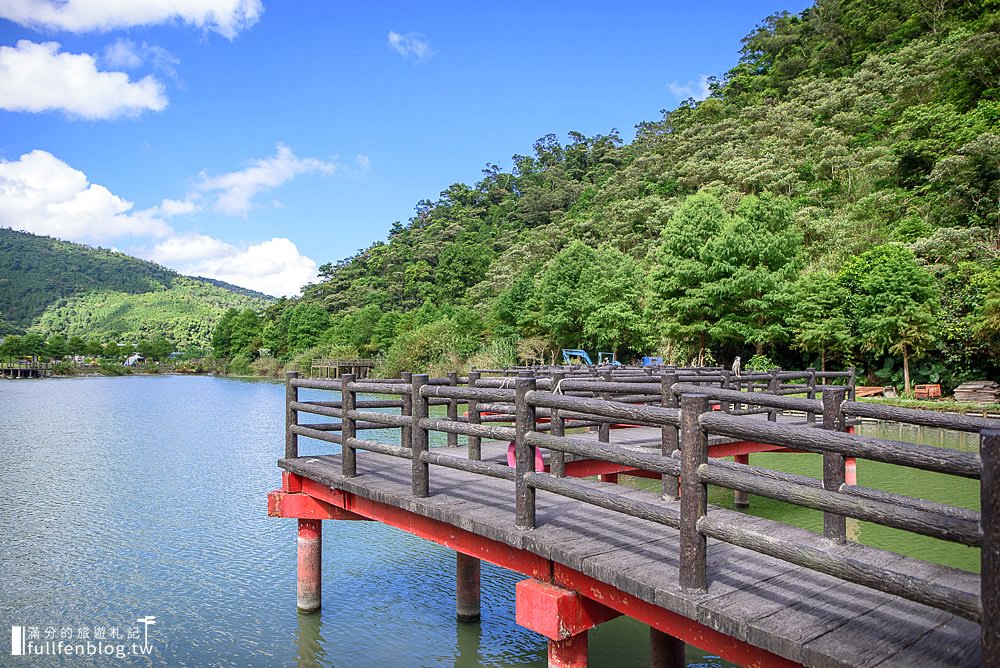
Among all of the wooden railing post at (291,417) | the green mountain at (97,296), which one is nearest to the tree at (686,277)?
the wooden railing post at (291,417)

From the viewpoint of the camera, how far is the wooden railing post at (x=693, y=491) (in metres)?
3.23

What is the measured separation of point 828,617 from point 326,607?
6968mm

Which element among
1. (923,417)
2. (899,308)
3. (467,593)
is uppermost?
(899,308)

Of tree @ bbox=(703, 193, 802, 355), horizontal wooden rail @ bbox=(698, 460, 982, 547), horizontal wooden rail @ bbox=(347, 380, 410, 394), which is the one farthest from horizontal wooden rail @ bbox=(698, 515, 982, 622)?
tree @ bbox=(703, 193, 802, 355)

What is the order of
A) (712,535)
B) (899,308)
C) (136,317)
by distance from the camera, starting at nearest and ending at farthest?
(712,535)
(899,308)
(136,317)

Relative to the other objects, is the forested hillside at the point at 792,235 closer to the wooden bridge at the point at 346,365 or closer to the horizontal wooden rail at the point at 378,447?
the wooden bridge at the point at 346,365

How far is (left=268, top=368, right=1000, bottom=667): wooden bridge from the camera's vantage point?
259cm

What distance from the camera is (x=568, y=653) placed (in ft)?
13.6

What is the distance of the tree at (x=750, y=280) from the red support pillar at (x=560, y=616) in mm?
26400

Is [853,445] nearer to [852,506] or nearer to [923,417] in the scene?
[852,506]

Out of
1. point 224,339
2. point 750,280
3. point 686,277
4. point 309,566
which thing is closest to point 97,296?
point 224,339

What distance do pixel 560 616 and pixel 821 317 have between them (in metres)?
27.6

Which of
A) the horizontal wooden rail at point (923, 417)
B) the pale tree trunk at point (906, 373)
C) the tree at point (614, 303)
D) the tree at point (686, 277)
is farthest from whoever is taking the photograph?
the tree at point (614, 303)

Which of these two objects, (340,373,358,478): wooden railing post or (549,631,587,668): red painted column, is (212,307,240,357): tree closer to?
(340,373,358,478): wooden railing post
